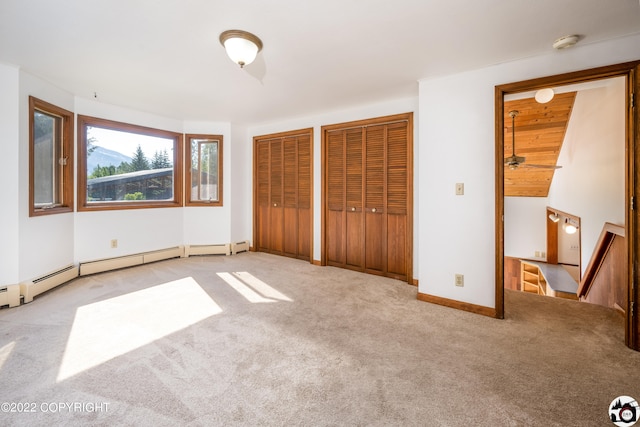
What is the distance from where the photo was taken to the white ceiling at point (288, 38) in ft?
6.44

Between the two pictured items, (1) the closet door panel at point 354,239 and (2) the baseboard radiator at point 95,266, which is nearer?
(2) the baseboard radiator at point 95,266

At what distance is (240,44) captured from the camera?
89.2 inches

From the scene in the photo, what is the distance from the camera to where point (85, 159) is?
158 inches

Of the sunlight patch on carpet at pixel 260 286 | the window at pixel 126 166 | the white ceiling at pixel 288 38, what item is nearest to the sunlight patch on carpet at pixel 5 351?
the sunlight patch on carpet at pixel 260 286

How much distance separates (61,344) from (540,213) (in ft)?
30.8

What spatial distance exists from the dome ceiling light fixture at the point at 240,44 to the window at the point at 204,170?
→ 312cm

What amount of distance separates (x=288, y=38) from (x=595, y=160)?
172 inches

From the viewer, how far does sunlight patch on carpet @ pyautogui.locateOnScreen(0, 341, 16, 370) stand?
200 centimetres

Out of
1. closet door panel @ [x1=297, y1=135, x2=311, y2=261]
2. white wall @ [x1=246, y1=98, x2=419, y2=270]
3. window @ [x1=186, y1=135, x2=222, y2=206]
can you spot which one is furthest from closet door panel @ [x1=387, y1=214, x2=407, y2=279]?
window @ [x1=186, y1=135, x2=222, y2=206]

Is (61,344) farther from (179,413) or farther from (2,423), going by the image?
(179,413)

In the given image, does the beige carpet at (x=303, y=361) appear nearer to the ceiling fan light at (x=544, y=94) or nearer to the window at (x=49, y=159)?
the window at (x=49, y=159)

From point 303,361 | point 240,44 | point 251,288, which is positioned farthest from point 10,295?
point 240,44

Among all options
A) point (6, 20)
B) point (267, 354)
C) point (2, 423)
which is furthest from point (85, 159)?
point (267, 354)

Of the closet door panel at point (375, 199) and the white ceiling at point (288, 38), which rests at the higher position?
the white ceiling at point (288, 38)
